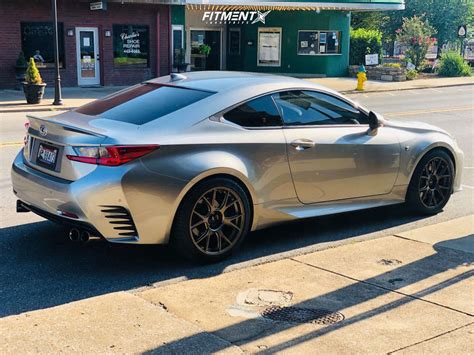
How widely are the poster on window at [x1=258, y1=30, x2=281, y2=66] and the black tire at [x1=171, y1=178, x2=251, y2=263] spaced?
28909mm

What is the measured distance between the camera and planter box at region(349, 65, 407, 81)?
32.4 m

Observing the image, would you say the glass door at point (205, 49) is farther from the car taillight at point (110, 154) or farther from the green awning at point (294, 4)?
the car taillight at point (110, 154)

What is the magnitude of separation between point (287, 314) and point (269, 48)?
30.3 metres

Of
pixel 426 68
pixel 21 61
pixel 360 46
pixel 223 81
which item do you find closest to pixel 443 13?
pixel 426 68

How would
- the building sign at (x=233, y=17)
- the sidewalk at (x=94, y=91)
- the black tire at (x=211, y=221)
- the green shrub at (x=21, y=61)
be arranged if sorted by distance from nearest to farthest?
the black tire at (x=211, y=221) < the sidewalk at (x=94, y=91) < the green shrub at (x=21, y=61) < the building sign at (x=233, y=17)

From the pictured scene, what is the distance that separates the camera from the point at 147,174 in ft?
16.7

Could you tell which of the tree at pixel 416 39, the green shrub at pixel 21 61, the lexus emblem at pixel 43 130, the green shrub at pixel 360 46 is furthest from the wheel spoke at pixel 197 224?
the tree at pixel 416 39

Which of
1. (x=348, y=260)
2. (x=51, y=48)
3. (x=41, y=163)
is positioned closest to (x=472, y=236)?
(x=348, y=260)

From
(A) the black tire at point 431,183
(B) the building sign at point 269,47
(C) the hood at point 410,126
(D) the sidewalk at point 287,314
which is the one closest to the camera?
(D) the sidewalk at point 287,314

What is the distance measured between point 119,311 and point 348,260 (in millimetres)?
2188

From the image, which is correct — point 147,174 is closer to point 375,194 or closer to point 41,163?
point 41,163

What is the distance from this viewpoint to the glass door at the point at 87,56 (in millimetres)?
25172

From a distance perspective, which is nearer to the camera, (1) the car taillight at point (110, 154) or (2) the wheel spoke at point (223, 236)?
(1) the car taillight at point (110, 154)

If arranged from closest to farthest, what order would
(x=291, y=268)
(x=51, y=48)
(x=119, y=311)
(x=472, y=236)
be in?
(x=119, y=311) → (x=291, y=268) → (x=472, y=236) → (x=51, y=48)
